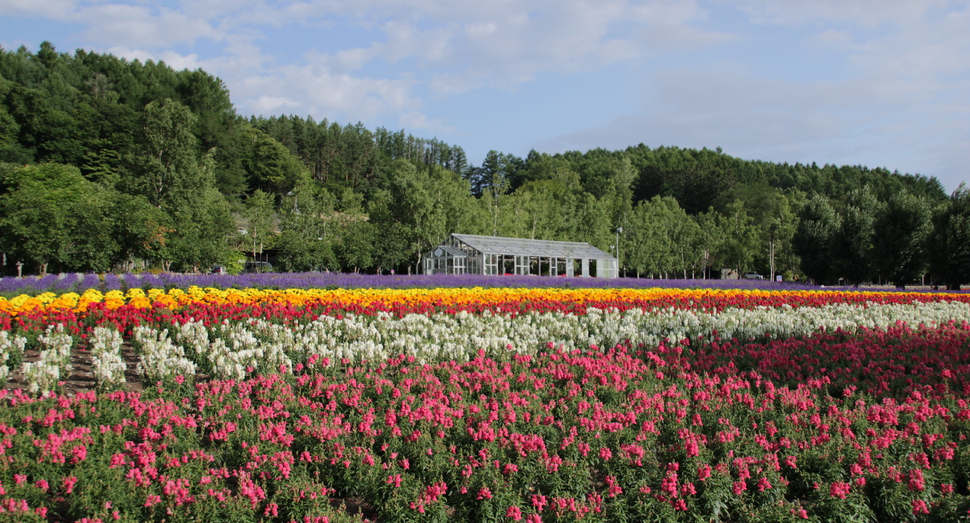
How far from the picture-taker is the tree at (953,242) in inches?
1131

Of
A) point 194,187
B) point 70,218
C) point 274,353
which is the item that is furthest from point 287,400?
point 194,187

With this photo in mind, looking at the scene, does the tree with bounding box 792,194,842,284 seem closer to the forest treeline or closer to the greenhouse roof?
the forest treeline

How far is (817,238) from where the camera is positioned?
40625 millimetres

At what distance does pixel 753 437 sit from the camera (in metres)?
5.38

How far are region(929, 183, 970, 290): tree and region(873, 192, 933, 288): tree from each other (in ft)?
5.75

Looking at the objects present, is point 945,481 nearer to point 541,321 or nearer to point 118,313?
point 541,321

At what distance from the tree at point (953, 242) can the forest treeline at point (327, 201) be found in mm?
77

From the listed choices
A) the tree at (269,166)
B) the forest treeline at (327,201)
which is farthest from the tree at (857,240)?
the tree at (269,166)

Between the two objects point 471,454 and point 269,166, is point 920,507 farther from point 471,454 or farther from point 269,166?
point 269,166

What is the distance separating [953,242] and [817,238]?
11.7m

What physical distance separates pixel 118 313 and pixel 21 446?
5.20m

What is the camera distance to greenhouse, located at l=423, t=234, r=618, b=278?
40188mm

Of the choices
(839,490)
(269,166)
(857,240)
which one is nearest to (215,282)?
(839,490)

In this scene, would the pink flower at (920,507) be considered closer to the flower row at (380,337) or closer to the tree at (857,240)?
the flower row at (380,337)
